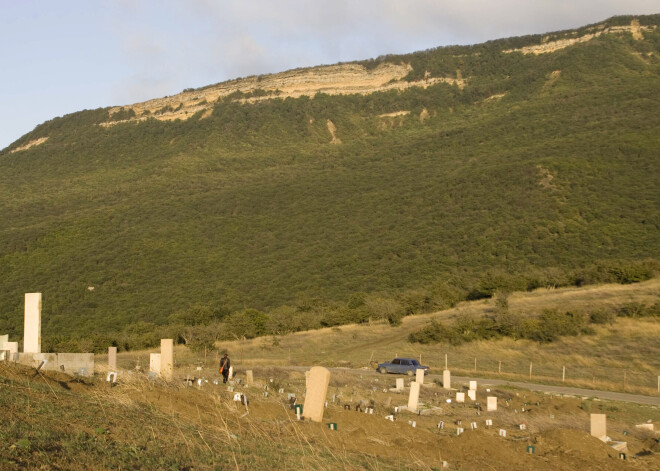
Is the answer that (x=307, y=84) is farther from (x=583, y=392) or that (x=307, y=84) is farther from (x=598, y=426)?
(x=598, y=426)

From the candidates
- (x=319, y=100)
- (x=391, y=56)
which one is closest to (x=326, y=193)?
(x=319, y=100)

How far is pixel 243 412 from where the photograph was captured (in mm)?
11695

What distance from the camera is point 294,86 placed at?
116 meters

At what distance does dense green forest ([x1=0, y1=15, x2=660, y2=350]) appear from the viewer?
150ft

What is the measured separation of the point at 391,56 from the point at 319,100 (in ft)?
68.7

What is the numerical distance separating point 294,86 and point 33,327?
10284 cm

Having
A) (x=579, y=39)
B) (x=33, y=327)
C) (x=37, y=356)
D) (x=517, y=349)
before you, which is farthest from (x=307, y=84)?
(x=37, y=356)

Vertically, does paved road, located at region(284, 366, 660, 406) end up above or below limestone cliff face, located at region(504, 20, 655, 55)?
below

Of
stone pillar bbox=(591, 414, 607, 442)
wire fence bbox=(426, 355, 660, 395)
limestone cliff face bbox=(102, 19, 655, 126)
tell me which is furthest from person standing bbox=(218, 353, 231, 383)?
limestone cliff face bbox=(102, 19, 655, 126)

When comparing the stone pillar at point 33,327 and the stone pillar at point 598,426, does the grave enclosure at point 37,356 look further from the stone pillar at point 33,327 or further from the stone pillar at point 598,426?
the stone pillar at point 598,426

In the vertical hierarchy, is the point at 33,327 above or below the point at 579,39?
below

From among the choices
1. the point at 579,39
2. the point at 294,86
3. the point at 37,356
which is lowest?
the point at 37,356

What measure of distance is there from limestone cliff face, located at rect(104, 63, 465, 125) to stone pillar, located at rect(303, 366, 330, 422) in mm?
101049

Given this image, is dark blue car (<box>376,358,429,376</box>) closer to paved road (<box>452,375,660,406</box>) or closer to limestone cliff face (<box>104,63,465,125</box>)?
paved road (<box>452,375,660,406</box>)
